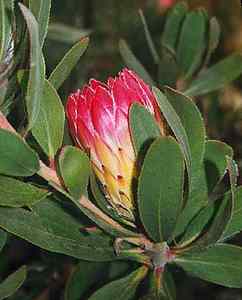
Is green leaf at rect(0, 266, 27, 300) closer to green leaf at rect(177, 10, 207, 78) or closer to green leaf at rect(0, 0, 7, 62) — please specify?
green leaf at rect(0, 0, 7, 62)

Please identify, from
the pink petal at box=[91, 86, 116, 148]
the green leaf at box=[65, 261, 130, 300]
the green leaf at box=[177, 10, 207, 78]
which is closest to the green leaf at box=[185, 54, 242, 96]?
the green leaf at box=[177, 10, 207, 78]

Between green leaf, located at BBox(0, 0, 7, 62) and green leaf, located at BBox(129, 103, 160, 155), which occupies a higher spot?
green leaf, located at BBox(0, 0, 7, 62)

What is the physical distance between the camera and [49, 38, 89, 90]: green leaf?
2.23ft

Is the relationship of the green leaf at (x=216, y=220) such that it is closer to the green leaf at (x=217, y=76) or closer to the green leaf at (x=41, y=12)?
the green leaf at (x=41, y=12)

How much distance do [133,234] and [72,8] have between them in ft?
3.14

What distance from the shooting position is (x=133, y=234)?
2.29 feet

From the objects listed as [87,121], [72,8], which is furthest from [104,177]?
[72,8]

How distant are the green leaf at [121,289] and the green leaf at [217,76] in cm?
36

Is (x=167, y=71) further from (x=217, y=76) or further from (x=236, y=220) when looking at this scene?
(x=236, y=220)

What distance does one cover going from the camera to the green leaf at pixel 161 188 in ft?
2.00

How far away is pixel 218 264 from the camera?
699 millimetres

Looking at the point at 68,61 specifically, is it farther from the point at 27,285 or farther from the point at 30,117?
the point at 27,285

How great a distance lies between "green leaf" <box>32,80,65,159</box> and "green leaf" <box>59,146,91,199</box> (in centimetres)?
5

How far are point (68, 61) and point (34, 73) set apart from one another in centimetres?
11
